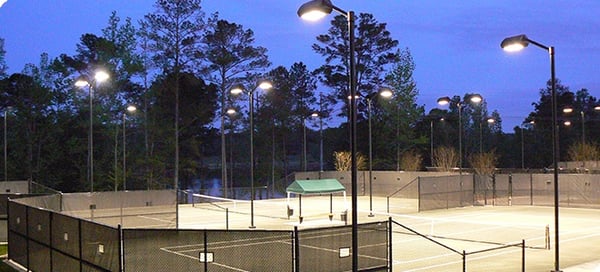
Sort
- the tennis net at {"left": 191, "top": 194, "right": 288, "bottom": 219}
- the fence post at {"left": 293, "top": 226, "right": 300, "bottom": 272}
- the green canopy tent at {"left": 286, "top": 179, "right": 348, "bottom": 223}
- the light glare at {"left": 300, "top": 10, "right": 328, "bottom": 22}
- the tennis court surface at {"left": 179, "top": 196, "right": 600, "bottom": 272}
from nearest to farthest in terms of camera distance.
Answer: the light glare at {"left": 300, "top": 10, "right": 328, "bottom": 22} < the fence post at {"left": 293, "top": 226, "right": 300, "bottom": 272} < the tennis court surface at {"left": 179, "top": 196, "right": 600, "bottom": 272} < the green canopy tent at {"left": 286, "top": 179, "right": 348, "bottom": 223} < the tennis net at {"left": 191, "top": 194, "right": 288, "bottom": 219}

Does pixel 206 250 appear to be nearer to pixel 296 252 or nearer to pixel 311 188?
pixel 296 252

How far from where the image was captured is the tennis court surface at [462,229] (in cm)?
2228

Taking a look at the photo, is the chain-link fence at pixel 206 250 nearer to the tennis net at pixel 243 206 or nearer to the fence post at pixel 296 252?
the fence post at pixel 296 252

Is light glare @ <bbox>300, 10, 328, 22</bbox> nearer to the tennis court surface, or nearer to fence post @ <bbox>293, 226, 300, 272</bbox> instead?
fence post @ <bbox>293, 226, 300, 272</bbox>

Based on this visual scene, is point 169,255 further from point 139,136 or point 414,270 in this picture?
point 139,136

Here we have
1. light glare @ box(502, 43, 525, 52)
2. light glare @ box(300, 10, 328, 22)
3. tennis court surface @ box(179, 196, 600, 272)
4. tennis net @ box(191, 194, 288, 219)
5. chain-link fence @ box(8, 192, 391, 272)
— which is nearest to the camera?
light glare @ box(300, 10, 328, 22)

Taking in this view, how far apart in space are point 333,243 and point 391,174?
49.8 m

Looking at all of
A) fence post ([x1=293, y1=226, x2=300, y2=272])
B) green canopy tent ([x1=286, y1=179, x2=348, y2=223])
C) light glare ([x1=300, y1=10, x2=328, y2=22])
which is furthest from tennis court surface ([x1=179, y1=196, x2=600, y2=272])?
light glare ([x1=300, y1=10, x2=328, y2=22])

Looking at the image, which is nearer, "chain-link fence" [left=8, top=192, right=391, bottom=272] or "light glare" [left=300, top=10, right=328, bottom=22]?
"light glare" [left=300, top=10, right=328, bottom=22]

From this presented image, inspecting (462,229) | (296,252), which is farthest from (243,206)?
(296,252)

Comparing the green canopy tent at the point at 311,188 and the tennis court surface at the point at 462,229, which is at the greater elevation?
the green canopy tent at the point at 311,188

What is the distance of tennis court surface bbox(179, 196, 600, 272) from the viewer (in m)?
22.3

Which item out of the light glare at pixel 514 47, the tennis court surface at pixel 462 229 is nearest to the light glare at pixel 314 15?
the tennis court surface at pixel 462 229

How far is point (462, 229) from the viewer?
33312 mm
